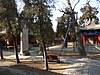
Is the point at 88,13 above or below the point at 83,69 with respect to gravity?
above

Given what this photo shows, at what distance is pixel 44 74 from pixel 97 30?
2762 centimetres

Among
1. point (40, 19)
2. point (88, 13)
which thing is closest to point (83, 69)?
point (40, 19)

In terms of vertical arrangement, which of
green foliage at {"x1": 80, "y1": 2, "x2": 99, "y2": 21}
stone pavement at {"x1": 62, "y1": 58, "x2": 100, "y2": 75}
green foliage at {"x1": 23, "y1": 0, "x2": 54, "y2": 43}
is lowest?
stone pavement at {"x1": 62, "y1": 58, "x2": 100, "y2": 75}

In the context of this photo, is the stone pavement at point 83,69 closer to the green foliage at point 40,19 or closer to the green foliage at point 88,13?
the green foliage at point 40,19

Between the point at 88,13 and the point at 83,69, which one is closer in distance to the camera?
the point at 83,69

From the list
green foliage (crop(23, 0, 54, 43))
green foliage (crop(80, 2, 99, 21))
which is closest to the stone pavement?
green foliage (crop(23, 0, 54, 43))

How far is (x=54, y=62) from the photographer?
27109 mm

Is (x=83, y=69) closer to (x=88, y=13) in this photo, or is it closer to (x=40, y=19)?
(x=40, y=19)

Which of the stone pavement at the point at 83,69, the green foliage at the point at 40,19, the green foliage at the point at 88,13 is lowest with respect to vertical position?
the stone pavement at the point at 83,69

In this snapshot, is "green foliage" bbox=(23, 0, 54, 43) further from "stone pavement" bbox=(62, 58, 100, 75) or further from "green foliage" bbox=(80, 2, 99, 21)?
"green foliage" bbox=(80, 2, 99, 21)

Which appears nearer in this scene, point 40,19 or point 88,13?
point 40,19

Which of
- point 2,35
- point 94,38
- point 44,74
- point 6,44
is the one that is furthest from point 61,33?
point 44,74

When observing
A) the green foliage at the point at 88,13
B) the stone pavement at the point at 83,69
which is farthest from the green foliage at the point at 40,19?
the green foliage at the point at 88,13

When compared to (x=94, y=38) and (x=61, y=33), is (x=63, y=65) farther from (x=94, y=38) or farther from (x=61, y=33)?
(x=61, y=33)
